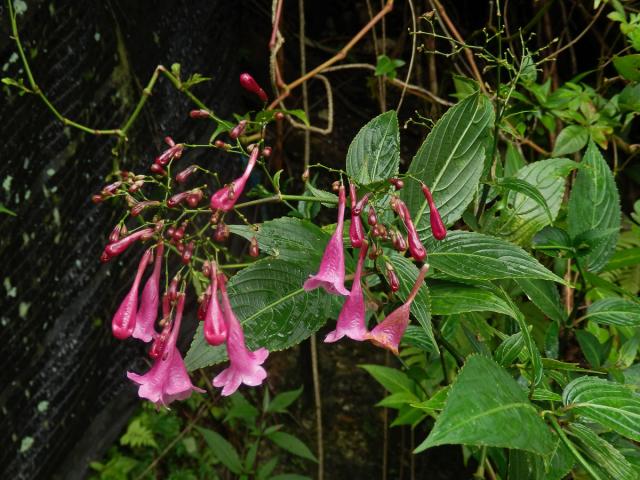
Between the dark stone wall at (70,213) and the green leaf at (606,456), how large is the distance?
1425 mm

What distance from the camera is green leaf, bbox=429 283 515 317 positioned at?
93 centimetres

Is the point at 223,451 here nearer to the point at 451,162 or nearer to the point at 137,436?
the point at 137,436

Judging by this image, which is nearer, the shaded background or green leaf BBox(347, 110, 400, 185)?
green leaf BBox(347, 110, 400, 185)

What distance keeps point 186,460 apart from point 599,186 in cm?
195

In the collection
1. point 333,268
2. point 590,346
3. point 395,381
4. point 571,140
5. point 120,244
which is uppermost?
point 120,244

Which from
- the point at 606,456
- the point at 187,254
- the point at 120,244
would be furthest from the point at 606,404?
the point at 120,244

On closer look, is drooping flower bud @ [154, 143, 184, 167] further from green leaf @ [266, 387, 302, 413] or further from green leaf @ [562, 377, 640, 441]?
green leaf @ [266, 387, 302, 413]

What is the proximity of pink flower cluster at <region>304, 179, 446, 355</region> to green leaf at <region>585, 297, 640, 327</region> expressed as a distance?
440mm

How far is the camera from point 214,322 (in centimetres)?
87

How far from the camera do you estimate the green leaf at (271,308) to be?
1.01m

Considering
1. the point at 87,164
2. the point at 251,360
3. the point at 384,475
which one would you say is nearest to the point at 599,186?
the point at 251,360

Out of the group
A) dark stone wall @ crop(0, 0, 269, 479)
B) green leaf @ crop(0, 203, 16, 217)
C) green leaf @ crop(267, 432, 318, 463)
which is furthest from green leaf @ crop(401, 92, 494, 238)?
green leaf @ crop(267, 432, 318, 463)

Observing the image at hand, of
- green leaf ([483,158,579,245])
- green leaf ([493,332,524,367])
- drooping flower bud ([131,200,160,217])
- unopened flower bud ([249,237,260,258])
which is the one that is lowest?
→ green leaf ([493,332,524,367])

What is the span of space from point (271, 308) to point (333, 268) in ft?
0.49
